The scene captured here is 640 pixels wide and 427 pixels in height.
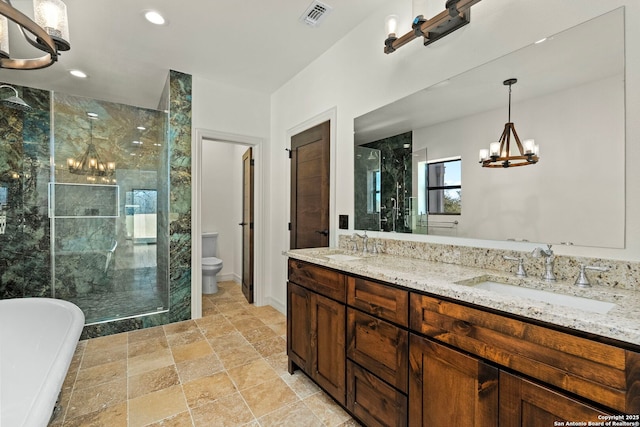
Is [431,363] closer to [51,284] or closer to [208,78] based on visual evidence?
[208,78]

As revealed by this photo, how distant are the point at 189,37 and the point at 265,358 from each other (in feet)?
9.72

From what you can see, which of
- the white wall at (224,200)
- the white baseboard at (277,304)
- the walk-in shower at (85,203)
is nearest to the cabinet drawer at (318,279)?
the white baseboard at (277,304)

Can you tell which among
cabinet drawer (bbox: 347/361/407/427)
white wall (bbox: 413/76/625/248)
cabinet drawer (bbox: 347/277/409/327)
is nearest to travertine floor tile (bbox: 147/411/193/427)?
cabinet drawer (bbox: 347/361/407/427)

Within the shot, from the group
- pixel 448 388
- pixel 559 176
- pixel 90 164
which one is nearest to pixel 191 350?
pixel 448 388

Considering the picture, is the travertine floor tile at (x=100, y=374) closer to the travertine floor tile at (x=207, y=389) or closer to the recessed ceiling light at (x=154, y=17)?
the travertine floor tile at (x=207, y=389)

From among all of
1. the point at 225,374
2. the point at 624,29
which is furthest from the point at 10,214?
the point at 624,29

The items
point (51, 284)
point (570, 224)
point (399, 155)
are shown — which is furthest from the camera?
point (51, 284)

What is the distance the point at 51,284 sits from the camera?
3170 millimetres

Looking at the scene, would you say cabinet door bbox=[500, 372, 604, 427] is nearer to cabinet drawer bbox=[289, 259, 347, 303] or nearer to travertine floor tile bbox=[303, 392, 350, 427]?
cabinet drawer bbox=[289, 259, 347, 303]

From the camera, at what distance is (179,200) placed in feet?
10.4

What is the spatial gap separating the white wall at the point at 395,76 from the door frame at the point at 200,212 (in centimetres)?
13

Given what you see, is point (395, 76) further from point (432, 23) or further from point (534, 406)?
point (534, 406)

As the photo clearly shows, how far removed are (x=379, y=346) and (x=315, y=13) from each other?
2.45m

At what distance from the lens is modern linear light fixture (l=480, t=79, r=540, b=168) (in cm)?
138
